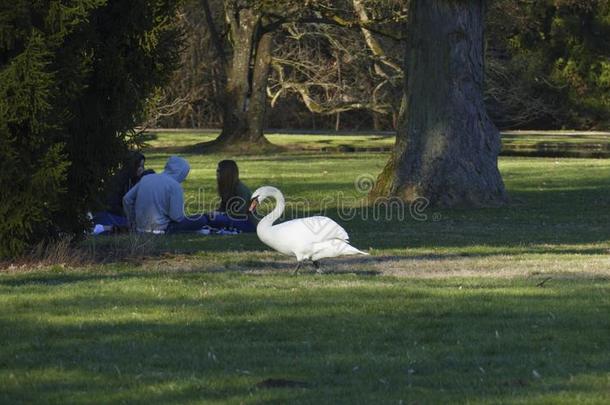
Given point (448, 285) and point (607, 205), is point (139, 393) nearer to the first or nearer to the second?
point (448, 285)

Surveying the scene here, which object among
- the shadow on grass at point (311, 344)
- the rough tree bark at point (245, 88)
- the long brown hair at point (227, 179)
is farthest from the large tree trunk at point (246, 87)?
the shadow on grass at point (311, 344)

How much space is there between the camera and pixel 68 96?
42.5 ft

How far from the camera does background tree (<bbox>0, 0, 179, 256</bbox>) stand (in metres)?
12.5

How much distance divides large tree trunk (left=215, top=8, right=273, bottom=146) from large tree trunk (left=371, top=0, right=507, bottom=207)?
2071 centimetres

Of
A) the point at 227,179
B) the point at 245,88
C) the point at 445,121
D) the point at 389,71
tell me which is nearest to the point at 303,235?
the point at 227,179

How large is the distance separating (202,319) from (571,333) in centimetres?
256

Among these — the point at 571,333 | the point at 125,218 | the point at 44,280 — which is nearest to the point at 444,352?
the point at 571,333

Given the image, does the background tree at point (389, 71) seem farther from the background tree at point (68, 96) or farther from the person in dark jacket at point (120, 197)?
the background tree at point (68, 96)

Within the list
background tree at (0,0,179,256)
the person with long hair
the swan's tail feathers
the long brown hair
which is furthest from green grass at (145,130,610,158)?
the swan's tail feathers

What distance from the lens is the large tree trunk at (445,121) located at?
2252cm

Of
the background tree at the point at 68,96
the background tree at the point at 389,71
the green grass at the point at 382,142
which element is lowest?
the green grass at the point at 382,142

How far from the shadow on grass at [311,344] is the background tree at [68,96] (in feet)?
7.01

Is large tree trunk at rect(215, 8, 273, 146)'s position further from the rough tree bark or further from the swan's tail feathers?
the swan's tail feathers

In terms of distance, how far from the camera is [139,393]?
7.13 m
